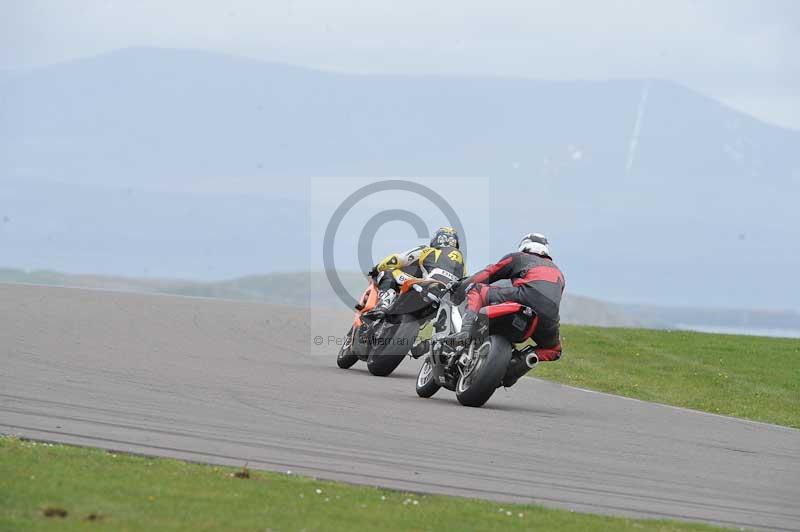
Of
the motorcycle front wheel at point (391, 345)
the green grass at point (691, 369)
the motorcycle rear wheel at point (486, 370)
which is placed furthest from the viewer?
the green grass at point (691, 369)

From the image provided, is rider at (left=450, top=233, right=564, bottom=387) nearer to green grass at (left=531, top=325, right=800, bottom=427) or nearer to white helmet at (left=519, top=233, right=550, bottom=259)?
white helmet at (left=519, top=233, right=550, bottom=259)

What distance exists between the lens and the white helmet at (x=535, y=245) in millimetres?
16250

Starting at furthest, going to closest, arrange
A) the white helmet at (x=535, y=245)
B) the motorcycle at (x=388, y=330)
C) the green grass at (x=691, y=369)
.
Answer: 1. the green grass at (x=691, y=369)
2. the motorcycle at (x=388, y=330)
3. the white helmet at (x=535, y=245)

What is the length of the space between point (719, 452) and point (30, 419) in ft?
20.3

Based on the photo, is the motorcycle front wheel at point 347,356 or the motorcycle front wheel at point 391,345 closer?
the motorcycle front wheel at point 391,345

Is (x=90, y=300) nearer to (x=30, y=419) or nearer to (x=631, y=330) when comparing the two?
(x=631, y=330)

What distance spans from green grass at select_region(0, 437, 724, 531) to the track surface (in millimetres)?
534

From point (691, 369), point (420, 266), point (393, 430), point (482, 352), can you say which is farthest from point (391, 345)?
point (691, 369)

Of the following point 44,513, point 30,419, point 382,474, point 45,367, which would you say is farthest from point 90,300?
point 44,513

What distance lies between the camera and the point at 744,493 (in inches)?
434

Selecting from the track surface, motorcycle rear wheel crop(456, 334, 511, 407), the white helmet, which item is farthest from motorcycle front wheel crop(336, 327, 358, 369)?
motorcycle rear wheel crop(456, 334, 511, 407)

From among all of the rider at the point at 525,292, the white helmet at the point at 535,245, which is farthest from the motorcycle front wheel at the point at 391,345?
the white helmet at the point at 535,245

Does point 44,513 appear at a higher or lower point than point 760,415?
higher

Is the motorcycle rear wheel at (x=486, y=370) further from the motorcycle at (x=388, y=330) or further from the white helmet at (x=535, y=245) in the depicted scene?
the motorcycle at (x=388, y=330)
